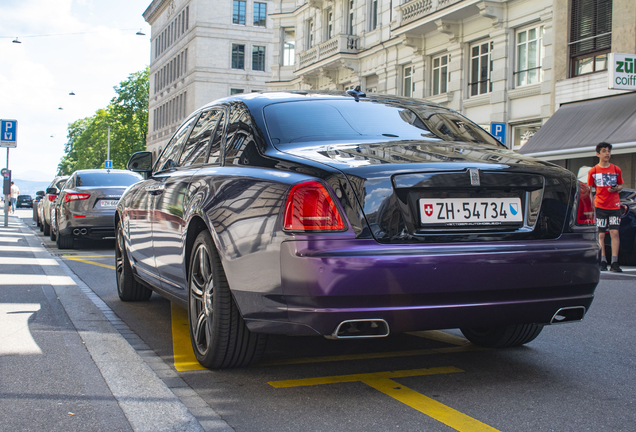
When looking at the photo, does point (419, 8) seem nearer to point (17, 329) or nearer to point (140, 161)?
point (140, 161)

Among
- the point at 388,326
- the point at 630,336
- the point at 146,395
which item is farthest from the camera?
the point at 630,336

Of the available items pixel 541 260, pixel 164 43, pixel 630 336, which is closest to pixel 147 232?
pixel 541 260

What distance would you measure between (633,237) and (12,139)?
65.8 feet

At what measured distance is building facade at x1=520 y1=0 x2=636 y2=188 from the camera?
17797mm

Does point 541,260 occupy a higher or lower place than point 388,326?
higher

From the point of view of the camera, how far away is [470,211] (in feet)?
11.7

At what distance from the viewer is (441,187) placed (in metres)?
3.51

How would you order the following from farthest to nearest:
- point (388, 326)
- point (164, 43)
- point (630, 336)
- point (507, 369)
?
point (164, 43), point (630, 336), point (507, 369), point (388, 326)

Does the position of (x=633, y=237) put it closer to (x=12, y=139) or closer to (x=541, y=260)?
(x=541, y=260)

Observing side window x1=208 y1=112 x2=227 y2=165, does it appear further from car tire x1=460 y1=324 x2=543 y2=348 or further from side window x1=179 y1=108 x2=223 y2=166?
car tire x1=460 y1=324 x2=543 y2=348

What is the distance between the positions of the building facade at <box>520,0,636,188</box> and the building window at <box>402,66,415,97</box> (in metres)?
8.00

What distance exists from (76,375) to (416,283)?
192cm

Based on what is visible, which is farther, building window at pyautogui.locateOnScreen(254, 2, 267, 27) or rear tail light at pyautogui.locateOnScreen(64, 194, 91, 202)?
building window at pyautogui.locateOnScreen(254, 2, 267, 27)

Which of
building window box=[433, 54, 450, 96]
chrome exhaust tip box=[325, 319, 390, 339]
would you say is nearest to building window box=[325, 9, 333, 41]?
building window box=[433, 54, 450, 96]
